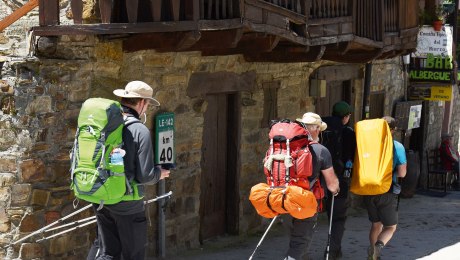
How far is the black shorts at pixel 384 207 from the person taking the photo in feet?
30.1

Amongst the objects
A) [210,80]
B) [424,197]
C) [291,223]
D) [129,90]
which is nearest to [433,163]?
[424,197]

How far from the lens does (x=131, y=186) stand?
6.57 m

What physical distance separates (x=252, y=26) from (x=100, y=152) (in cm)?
302

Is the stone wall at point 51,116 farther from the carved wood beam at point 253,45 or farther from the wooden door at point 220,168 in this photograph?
the wooden door at point 220,168

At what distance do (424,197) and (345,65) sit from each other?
4.03 m

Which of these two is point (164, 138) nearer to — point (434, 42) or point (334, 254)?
point (334, 254)

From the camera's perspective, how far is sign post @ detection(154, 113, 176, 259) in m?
9.07

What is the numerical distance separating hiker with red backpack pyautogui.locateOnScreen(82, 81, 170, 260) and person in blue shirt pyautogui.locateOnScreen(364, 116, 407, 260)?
123 inches

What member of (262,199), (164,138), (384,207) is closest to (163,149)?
(164,138)

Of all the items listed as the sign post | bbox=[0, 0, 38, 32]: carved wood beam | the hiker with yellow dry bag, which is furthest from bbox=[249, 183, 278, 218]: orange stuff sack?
bbox=[0, 0, 38, 32]: carved wood beam

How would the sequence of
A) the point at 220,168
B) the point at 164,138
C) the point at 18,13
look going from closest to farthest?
the point at 18,13 → the point at 164,138 → the point at 220,168

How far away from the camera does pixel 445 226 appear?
13.3m

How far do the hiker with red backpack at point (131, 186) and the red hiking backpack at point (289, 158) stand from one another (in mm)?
1404

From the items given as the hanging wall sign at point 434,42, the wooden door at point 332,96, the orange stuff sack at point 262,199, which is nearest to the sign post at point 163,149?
the orange stuff sack at point 262,199
